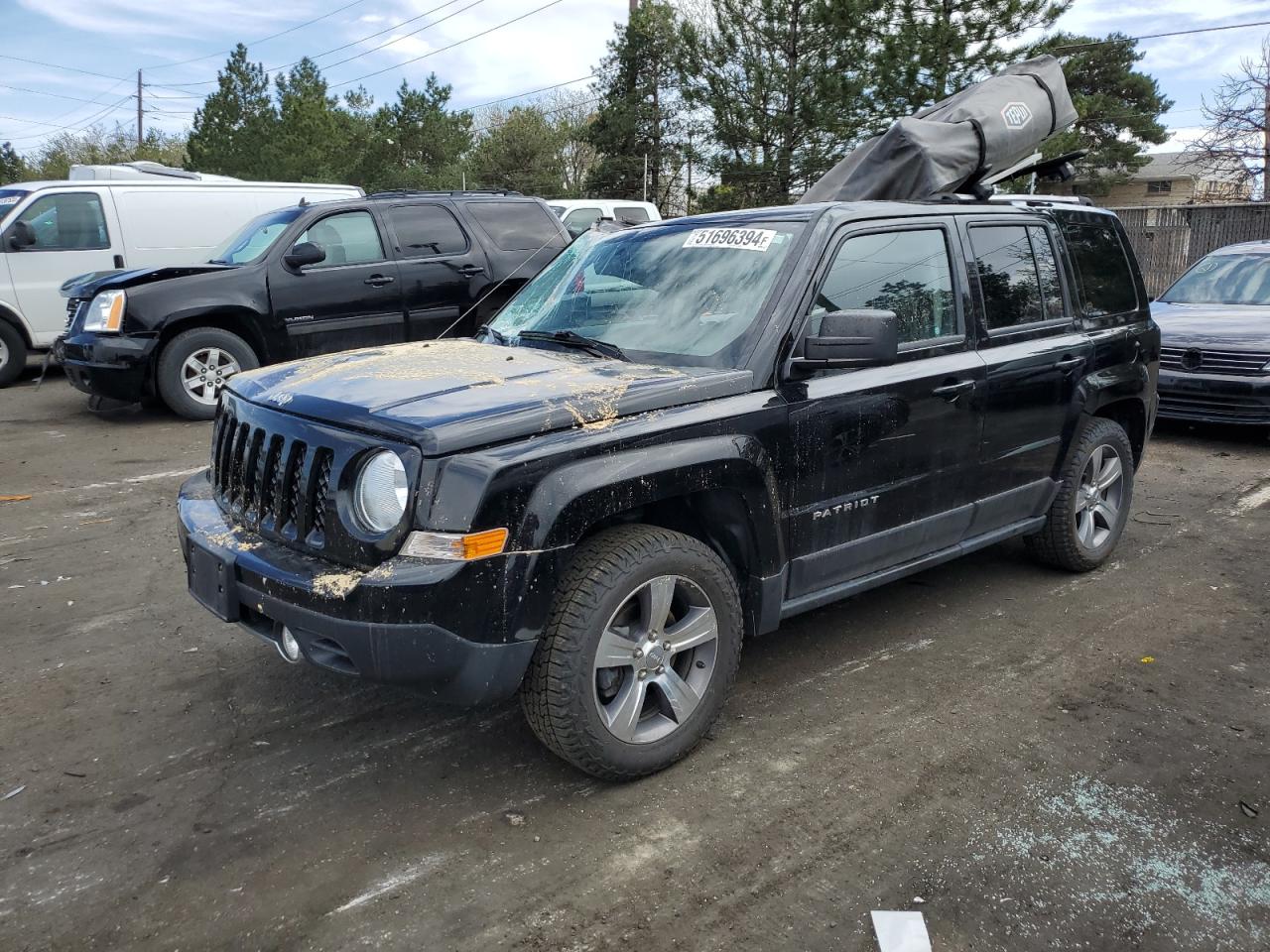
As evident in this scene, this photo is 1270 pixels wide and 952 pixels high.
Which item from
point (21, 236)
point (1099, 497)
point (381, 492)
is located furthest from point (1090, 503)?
point (21, 236)

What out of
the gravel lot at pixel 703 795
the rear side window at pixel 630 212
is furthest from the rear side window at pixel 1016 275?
the rear side window at pixel 630 212

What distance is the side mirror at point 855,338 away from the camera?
136 inches

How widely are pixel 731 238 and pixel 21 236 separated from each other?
10212 mm

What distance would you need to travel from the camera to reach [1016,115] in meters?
5.45

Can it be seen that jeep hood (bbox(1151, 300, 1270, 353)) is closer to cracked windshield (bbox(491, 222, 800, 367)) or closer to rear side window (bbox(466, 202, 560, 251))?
rear side window (bbox(466, 202, 560, 251))

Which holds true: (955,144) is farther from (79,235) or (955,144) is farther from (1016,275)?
→ (79,235)

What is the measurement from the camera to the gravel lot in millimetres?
2674

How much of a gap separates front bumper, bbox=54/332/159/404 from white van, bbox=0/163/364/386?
8.39 ft

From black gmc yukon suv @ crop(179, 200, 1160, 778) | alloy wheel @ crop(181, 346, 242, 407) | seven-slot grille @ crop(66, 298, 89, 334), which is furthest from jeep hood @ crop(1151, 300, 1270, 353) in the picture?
seven-slot grille @ crop(66, 298, 89, 334)

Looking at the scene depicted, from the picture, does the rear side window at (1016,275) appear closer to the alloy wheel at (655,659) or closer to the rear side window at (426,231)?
the alloy wheel at (655,659)

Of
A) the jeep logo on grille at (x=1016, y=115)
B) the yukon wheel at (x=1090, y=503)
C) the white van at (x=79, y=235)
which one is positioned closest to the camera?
the yukon wheel at (x=1090, y=503)

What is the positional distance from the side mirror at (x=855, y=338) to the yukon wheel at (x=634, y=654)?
0.81 meters

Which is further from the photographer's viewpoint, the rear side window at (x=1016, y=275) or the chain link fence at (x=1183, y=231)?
the chain link fence at (x=1183, y=231)

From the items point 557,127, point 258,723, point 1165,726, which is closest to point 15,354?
point 258,723
